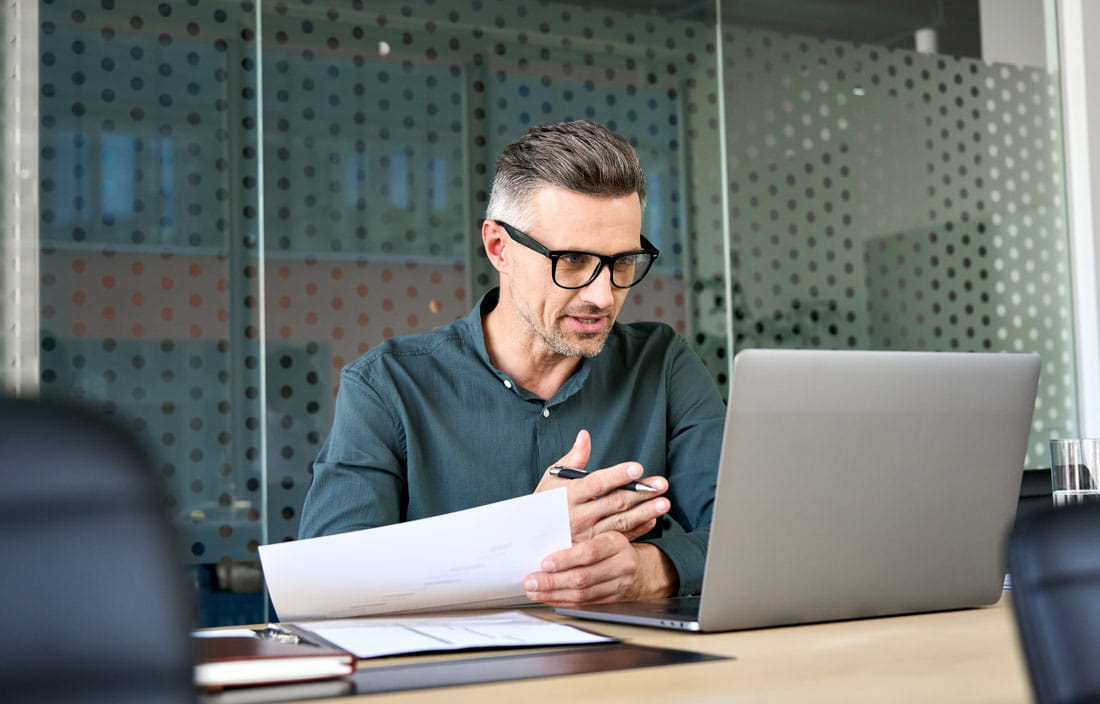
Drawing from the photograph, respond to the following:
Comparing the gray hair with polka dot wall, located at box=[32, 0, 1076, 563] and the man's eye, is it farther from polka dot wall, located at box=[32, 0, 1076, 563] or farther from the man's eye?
polka dot wall, located at box=[32, 0, 1076, 563]

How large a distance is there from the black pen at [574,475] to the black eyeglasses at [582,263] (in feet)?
1.48

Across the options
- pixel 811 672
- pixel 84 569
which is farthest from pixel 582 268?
pixel 84 569

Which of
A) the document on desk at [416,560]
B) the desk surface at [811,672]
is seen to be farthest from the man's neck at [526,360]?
the desk surface at [811,672]

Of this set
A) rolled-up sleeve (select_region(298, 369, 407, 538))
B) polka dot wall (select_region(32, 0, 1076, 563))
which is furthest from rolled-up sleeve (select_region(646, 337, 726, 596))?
polka dot wall (select_region(32, 0, 1076, 563))

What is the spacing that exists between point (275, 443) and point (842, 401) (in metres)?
2.17

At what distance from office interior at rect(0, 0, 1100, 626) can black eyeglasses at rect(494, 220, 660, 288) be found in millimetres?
1378

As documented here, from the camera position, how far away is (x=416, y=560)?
1.43m

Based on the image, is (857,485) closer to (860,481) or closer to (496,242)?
(860,481)

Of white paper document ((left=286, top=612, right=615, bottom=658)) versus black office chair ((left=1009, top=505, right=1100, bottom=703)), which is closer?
black office chair ((left=1009, top=505, right=1100, bottom=703))

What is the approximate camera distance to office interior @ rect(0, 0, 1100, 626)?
10.0ft

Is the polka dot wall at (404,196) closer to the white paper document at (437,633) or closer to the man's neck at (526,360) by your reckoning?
the man's neck at (526,360)

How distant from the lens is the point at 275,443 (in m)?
3.18

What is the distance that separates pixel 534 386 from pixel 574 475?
56 centimetres

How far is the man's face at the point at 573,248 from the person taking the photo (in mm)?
1993
